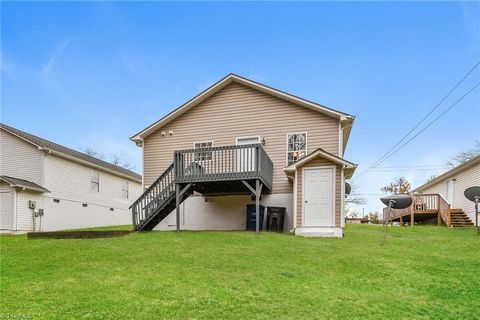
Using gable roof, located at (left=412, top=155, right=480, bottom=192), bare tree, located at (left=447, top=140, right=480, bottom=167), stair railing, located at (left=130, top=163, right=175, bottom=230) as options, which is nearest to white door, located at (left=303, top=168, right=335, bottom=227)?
stair railing, located at (left=130, top=163, right=175, bottom=230)

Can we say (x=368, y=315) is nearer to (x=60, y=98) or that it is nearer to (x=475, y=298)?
(x=475, y=298)

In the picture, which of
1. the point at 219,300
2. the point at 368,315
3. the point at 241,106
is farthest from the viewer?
the point at 241,106

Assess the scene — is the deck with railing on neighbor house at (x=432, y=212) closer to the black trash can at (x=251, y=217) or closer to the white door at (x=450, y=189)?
the white door at (x=450, y=189)

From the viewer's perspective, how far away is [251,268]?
620cm

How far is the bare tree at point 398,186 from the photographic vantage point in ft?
106

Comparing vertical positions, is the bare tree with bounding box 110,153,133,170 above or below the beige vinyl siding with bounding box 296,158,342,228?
above

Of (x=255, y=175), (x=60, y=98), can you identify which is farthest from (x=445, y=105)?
(x=60, y=98)

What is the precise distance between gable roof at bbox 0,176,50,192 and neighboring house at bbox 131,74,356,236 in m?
6.34

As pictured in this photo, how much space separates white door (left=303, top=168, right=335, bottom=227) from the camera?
10.5 meters

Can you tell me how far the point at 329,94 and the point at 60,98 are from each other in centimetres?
1676

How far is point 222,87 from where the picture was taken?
46.4ft

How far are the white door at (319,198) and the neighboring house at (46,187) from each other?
45.6 feet

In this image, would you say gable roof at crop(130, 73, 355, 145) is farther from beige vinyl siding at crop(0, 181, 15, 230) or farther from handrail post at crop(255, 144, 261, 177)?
beige vinyl siding at crop(0, 181, 15, 230)

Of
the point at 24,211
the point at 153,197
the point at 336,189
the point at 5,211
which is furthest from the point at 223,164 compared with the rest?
the point at 5,211
